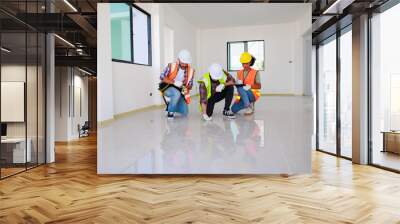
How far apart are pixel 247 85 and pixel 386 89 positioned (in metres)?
3.72

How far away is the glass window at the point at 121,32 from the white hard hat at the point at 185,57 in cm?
60

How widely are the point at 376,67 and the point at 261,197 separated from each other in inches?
157

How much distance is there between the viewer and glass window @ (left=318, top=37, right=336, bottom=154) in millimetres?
5996

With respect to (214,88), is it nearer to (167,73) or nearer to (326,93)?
(167,73)

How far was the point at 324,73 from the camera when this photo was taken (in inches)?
245

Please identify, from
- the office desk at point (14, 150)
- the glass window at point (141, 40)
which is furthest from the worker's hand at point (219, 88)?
the office desk at point (14, 150)

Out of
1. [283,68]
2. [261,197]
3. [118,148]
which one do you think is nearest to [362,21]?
[283,68]

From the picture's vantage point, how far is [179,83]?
492 centimetres

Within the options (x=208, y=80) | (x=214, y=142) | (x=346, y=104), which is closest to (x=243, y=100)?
(x=208, y=80)

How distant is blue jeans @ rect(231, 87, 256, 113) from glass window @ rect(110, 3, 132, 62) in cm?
137

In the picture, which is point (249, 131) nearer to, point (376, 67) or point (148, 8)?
point (148, 8)

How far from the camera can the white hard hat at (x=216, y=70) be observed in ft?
15.9

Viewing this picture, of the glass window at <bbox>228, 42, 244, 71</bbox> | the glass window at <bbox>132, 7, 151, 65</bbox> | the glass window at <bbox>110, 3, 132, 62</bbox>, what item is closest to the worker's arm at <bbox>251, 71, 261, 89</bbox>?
the glass window at <bbox>228, 42, 244, 71</bbox>

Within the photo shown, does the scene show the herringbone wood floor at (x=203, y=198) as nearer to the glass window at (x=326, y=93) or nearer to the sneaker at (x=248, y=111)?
the glass window at (x=326, y=93)
